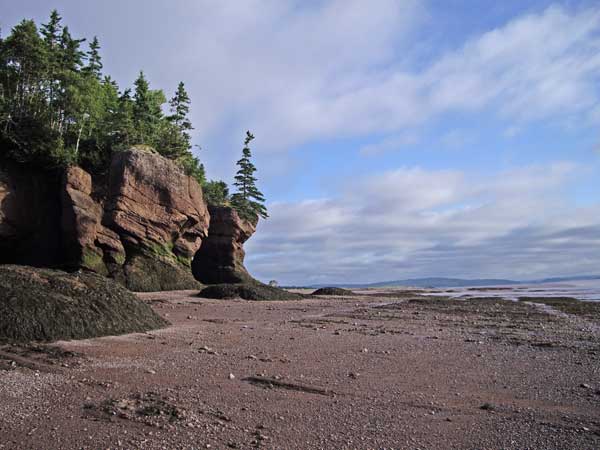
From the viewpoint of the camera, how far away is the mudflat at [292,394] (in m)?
4.29

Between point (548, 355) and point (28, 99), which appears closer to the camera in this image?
point (548, 355)

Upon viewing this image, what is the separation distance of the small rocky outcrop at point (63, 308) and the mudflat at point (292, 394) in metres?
0.47

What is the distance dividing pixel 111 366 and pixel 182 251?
24.1 meters

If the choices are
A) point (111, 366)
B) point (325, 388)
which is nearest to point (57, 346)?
point (111, 366)

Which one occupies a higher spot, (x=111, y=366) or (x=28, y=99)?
(x=28, y=99)

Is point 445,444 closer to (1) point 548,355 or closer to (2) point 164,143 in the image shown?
(1) point 548,355

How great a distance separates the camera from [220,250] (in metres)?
36.9

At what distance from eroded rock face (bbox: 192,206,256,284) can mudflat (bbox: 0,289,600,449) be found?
2695 cm

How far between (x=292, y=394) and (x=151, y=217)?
23559mm

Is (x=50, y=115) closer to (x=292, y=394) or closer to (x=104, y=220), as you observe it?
(x=104, y=220)

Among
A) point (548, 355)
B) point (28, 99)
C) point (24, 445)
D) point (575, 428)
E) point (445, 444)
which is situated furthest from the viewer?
point (28, 99)

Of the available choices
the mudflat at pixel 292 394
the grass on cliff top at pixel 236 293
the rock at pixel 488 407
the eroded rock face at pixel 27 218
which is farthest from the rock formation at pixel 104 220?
the rock at pixel 488 407

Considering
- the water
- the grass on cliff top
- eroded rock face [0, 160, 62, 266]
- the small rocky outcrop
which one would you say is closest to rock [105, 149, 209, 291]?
eroded rock face [0, 160, 62, 266]

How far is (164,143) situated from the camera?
38.5 metres
